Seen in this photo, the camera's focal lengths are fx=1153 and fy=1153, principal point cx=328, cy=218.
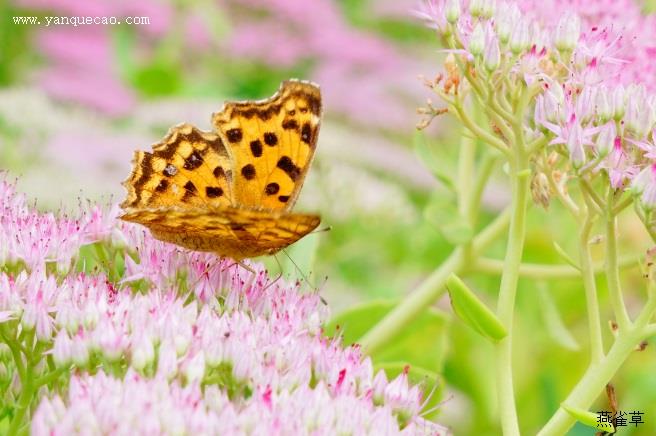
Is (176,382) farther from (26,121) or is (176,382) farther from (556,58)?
Answer: (26,121)

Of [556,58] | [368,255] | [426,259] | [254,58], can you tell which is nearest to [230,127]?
[556,58]

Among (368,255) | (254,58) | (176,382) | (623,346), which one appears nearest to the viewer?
(176,382)

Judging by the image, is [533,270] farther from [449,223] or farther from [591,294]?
[591,294]

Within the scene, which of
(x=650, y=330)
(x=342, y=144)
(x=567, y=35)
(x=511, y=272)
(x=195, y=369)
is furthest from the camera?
(x=342, y=144)

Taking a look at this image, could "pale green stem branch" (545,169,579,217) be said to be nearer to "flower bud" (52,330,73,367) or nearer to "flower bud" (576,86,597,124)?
"flower bud" (576,86,597,124)

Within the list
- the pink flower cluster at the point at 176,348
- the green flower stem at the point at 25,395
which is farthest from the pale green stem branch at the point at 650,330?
the green flower stem at the point at 25,395

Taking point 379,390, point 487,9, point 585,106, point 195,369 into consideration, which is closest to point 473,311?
point 379,390
